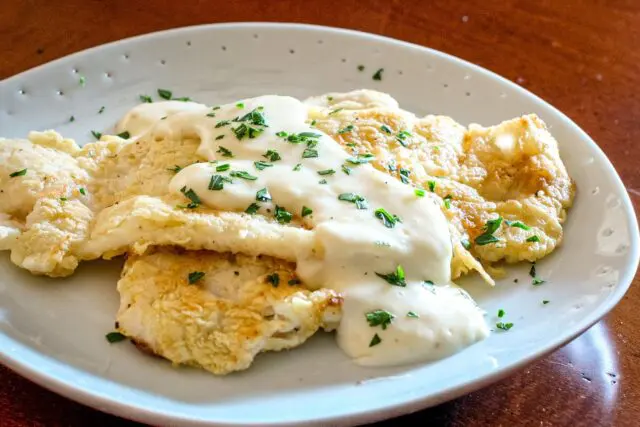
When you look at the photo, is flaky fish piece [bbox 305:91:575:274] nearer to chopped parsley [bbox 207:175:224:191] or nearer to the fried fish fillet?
the fried fish fillet

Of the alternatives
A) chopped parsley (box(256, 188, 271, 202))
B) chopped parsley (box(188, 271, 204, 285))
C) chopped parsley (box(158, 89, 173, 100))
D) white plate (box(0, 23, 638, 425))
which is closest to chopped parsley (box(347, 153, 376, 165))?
chopped parsley (box(256, 188, 271, 202))

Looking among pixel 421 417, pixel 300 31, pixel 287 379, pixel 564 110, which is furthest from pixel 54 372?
pixel 564 110

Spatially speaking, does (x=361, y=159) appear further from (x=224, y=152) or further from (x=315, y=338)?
(x=315, y=338)

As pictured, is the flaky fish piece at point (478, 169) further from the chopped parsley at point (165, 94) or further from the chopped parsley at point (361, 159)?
the chopped parsley at point (165, 94)

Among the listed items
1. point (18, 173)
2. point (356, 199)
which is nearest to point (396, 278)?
point (356, 199)

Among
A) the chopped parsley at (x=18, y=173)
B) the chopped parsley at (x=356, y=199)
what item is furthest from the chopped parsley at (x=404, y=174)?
the chopped parsley at (x=18, y=173)

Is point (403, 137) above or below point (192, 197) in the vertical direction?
above
